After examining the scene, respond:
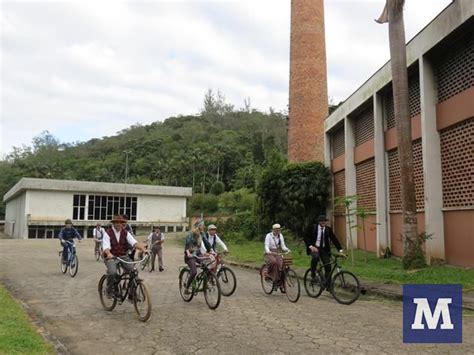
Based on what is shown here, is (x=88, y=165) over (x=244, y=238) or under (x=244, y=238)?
over

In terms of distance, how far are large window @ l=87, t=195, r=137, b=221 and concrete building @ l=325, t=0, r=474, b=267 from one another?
117 ft

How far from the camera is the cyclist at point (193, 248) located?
971cm

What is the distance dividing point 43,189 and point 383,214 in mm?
36793

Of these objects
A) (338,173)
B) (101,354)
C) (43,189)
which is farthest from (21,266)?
(43,189)

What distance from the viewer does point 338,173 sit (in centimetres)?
2480

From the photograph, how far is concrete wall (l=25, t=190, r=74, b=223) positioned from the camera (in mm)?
45188

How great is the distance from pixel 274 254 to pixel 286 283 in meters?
0.67

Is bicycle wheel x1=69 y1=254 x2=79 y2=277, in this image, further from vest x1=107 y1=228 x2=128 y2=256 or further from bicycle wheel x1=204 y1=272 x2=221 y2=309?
bicycle wheel x1=204 y1=272 x2=221 y2=309

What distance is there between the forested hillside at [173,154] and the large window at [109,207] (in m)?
15.5

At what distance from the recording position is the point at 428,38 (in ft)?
46.6

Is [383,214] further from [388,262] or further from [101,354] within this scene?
[101,354]

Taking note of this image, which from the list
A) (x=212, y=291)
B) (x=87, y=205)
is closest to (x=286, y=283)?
(x=212, y=291)

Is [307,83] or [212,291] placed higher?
[307,83]

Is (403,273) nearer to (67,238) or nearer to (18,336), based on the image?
(18,336)
